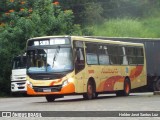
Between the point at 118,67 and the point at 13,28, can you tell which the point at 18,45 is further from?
the point at 118,67

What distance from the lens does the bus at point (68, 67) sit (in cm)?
2428

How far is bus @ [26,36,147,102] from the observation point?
956 inches

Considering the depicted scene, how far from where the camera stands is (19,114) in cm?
1680

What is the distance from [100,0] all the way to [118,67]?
5672 centimetres

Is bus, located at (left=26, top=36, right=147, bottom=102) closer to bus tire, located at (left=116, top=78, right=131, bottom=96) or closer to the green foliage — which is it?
bus tire, located at (left=116, top=78, right=131, bottom=96)

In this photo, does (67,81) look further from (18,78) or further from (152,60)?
(18,78)

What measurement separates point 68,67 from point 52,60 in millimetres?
730

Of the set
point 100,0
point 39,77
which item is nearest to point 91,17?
point 100,0

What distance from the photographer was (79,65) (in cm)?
2489

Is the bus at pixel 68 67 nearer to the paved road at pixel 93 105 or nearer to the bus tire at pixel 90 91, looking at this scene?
the bus tire at pixel 90 91

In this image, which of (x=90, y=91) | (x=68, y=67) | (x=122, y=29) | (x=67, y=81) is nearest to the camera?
(x=67, y=81)

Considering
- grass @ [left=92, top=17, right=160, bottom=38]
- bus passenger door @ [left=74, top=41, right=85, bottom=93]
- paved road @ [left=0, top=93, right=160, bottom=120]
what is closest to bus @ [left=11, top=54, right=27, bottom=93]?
bus passenger door @ [left=74, top=41, right=85, bottom=93]

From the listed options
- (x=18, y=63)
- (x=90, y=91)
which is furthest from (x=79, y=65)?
(x=18, y=63)

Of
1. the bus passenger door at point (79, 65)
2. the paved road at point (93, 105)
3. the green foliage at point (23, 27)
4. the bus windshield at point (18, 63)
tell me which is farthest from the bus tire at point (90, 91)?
the green foliage at point (23, 27)
